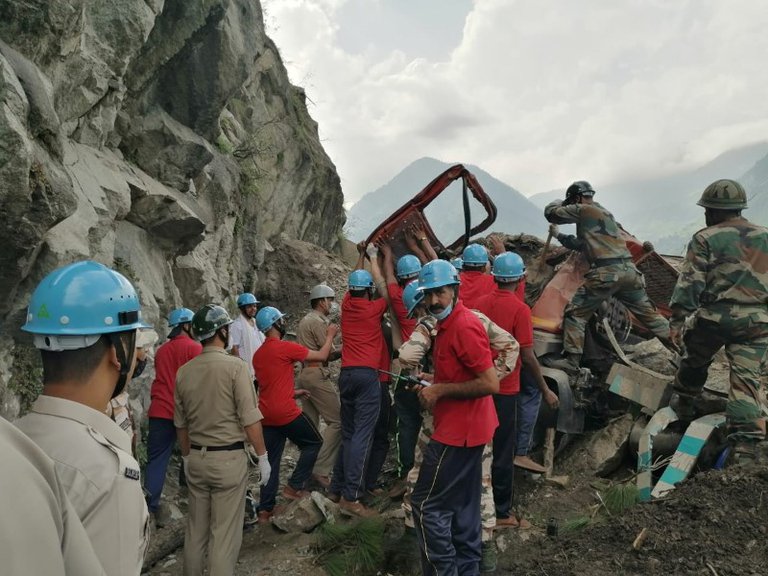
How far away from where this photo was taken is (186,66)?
7.96m

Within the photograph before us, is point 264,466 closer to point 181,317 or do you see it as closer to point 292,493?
point 292,493

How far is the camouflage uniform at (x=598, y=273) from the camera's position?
19.7ft

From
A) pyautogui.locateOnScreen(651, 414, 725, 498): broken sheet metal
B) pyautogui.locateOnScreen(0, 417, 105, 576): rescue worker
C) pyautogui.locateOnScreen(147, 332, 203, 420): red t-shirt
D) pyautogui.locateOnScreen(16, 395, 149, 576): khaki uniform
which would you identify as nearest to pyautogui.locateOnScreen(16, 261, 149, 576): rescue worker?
pyautogui.locateOnScreen(16, 395, 149, 576): khaki uniform

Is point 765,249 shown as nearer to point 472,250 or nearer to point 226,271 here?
point 472,250

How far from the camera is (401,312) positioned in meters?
5.50

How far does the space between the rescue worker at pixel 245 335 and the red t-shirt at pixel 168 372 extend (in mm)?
1375

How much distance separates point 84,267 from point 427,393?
2.22 metres

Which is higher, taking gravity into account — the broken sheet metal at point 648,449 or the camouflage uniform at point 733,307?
the camouflage uniform at point 733,307

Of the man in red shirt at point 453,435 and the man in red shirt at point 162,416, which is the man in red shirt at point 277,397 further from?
the man in red shirt at point 453,435

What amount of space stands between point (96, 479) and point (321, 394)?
4.73 m

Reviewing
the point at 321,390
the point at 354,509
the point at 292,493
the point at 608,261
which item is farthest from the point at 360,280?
the point at 608,261

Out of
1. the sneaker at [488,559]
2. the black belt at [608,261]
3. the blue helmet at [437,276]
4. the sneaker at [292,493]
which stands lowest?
the sneaker at [292,493]

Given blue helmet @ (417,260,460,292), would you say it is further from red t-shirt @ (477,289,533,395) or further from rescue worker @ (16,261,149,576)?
rescue worker @ (16,261,149,576)

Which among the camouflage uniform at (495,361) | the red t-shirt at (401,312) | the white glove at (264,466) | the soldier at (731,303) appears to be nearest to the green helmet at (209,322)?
the white glove at (264,466)
